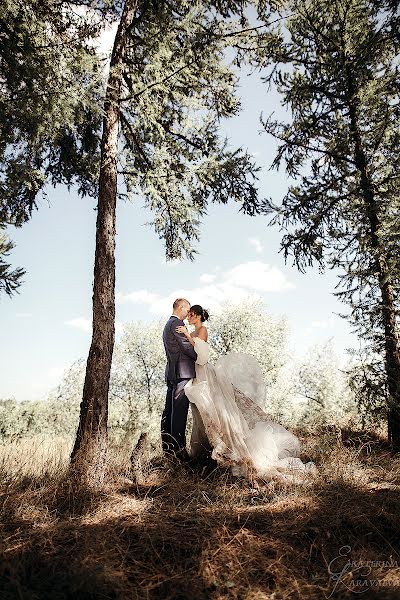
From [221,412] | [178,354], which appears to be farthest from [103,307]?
[221,412]

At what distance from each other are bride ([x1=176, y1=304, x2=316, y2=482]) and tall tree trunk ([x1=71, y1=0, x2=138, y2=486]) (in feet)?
3.78

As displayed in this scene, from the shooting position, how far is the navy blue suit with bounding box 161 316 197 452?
569cm

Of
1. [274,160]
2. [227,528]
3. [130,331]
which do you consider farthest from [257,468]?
[130,331]

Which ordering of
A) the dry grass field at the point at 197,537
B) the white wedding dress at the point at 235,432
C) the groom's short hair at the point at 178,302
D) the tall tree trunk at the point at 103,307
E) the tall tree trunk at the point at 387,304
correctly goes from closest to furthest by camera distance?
the dry grass field at the point at 197,537
the tall tree trunk at the point at 103,307
the white wedding dress at the point at 235,432
the groom's short hair at the point at 178,302
the tall tree trunk at the point at 387,304

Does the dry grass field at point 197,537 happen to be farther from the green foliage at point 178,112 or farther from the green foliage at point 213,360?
the green foliage at point 213,360

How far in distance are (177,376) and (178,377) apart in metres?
0.03

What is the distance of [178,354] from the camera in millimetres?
5871

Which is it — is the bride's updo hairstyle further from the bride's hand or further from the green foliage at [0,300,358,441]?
the green foliage at [0,300,358,441]

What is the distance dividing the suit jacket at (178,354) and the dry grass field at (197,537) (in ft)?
4.86

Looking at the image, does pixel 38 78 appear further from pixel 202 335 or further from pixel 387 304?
pixel 387 304

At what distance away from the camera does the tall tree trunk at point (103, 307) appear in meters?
4.62

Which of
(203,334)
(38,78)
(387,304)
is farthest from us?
(387,304)

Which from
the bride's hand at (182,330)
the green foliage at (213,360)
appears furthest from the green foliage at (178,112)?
the green foliage at (213,360)

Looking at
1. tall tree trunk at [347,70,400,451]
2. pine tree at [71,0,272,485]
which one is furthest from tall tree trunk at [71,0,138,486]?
tall tree trunk at [347,70,400,451]
